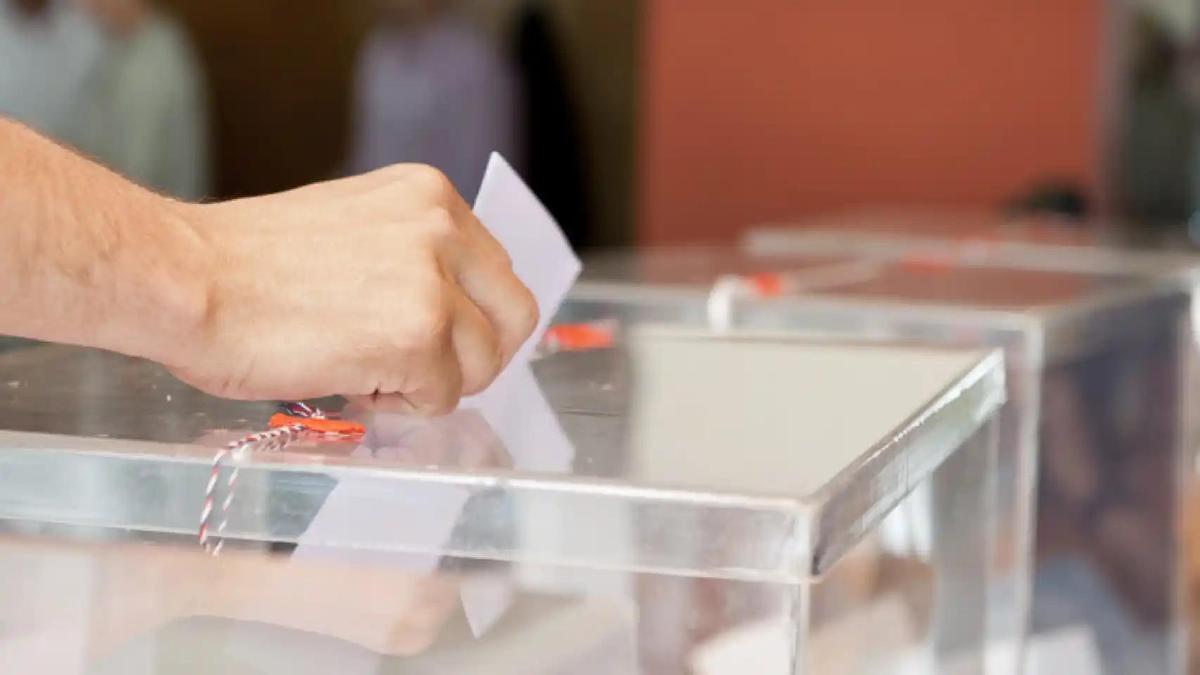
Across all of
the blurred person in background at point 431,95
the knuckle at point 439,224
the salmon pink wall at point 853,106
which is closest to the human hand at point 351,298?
the knuckle at point 439,224

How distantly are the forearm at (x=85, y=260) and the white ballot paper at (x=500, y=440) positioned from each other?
95mm

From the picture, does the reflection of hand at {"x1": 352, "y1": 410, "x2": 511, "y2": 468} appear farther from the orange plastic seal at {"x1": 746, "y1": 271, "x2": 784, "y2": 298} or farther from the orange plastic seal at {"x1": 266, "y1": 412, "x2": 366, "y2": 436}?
the orange plastic seal at {"x1": 746, "y1": 271, "x2": 784, "y2": 298}

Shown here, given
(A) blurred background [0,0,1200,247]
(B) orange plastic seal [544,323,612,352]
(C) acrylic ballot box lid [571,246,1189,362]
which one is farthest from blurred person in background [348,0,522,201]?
(B) orange plastic seal [544,323,612,352]

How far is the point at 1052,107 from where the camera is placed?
296 cm

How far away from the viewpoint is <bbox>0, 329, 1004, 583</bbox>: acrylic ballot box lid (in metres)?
0.59

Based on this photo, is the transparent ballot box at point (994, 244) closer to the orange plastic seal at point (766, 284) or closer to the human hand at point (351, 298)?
the orange plastic seal at point (766, 284)

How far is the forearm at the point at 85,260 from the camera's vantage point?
0.63 m

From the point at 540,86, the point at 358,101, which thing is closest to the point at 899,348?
the point at 540,86

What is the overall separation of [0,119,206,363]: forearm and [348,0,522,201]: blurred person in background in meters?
2.88

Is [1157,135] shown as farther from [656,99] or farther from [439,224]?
[439,224]

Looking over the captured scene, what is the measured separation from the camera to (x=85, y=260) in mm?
643

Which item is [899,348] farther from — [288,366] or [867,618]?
[288,366]

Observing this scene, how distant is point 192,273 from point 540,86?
3.05m

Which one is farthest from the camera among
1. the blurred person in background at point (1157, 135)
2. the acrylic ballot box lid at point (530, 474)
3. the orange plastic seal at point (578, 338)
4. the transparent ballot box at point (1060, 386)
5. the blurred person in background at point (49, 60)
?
the blurred person in background at point (49, 60)
